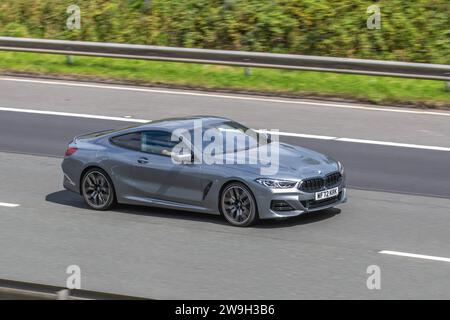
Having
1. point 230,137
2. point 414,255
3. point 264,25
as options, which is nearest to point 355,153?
point 230,137

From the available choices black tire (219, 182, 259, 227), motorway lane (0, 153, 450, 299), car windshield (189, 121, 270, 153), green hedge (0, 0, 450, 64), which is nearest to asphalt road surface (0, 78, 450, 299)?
motorway lane (0, 153, 450, 299)

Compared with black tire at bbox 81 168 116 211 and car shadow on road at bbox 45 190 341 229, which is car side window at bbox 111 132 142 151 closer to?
black tire at bbox 81 168 116 211

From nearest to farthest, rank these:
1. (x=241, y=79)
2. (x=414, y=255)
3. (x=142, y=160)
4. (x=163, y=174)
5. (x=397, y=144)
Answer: (x=414, y=255) → (x=163, y=174) → (x=142, y=160) → (x=397, y=144) → (x=241, y=79)

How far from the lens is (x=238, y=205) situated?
513 inches

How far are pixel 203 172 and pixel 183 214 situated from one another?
911 mm

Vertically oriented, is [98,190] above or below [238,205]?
above

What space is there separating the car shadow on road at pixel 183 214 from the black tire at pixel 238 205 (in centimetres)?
16

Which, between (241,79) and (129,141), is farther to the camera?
(241,79)

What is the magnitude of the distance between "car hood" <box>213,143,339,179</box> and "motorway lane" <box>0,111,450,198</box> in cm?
180

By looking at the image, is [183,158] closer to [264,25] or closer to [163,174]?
[163,174]

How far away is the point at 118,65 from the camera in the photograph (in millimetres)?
24516

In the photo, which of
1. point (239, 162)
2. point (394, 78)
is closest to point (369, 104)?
point (394, 78)
